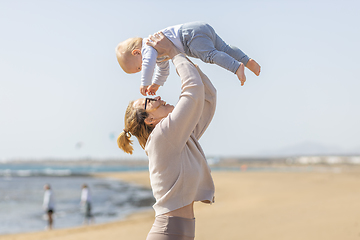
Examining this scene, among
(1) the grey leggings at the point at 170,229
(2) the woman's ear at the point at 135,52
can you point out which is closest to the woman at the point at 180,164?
(1) the grey leggings at the point at 170,229

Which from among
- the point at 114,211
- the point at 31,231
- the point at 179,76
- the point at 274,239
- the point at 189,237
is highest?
the point at 179,76

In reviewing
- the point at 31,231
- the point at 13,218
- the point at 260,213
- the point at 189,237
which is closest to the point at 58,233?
the point at 31,231

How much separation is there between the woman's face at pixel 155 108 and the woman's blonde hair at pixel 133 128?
27 millimetres

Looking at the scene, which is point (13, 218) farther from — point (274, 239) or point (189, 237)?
point (189, 237)

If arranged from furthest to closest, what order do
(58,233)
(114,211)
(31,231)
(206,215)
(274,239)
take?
1. (114,211)
2. (206,215)
3. (31,231)
4. (58,233)
5. (274,239)

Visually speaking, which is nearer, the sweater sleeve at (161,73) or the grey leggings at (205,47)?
the grey leggings at (205,47)

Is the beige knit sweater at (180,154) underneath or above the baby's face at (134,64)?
A: underneath

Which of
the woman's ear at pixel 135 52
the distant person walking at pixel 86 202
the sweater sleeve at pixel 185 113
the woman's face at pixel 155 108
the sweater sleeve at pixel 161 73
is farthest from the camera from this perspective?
the distant person walking at pixel 86 202

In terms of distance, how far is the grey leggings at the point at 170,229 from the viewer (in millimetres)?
1920

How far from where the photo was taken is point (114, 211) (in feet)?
55.2

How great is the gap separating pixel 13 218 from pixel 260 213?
9.97 metres

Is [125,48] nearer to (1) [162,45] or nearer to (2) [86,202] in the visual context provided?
(1) [162,45]

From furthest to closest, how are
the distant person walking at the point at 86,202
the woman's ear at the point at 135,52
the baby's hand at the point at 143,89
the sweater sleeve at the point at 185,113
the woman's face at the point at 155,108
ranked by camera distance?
the distant person walking at the point at 86,202
the woman's ear at the point at 135,52
the baby's hand at the point at 143,89
the woman's face at the point at 155,108
the sweater sleeve at the point at 185,113

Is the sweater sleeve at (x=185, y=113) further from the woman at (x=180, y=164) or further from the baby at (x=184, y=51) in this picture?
the baby at (x=184, y=51)
